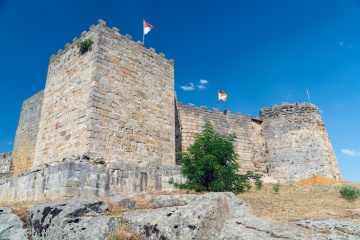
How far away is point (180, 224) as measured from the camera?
4.39 metres

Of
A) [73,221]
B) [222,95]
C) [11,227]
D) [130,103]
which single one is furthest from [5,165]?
[73,221]

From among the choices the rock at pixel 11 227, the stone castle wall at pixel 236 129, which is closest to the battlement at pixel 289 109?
the stone castle wall at pixel 236 129

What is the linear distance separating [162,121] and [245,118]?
10.6 m

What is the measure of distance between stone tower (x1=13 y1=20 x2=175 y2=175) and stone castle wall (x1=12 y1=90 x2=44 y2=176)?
6.32 meters

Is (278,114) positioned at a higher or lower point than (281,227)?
higher

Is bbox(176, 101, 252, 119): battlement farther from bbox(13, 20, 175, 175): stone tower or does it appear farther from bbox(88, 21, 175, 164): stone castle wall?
bbox(13, 20, 175, 175): stone tower

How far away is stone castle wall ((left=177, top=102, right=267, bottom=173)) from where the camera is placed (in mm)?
17875

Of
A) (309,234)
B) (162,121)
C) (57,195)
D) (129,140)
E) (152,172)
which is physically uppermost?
(162,121)

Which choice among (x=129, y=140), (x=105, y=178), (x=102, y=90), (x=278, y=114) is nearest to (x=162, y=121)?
(x=129, y=140)

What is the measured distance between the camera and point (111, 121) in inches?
415

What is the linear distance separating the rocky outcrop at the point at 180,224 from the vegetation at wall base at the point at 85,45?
7.15m

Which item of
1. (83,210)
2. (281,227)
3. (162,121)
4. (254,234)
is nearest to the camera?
(254,234)

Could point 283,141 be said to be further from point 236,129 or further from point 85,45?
point 85,45

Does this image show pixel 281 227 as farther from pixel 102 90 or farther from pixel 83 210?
pixel 102 90
